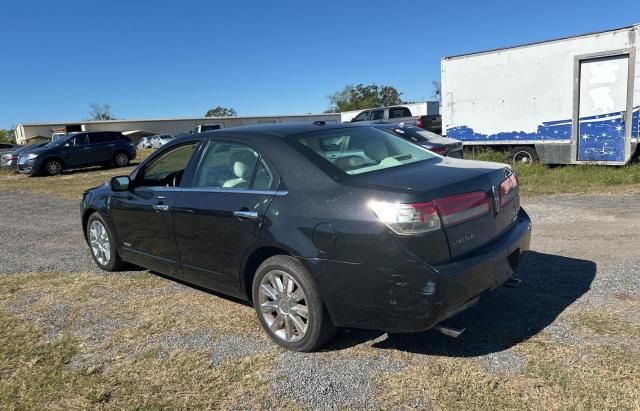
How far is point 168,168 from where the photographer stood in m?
5.00

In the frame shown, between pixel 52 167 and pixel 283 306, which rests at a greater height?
pixel 52 167

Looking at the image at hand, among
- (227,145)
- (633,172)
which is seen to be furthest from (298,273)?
Result: (633,172)

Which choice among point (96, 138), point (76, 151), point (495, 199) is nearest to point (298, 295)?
point (495, 199)

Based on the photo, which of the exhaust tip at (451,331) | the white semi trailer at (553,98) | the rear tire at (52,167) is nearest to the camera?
the exhaust tip at (451,331)

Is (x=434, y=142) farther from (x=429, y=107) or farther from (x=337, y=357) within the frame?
(x=429, y=107)

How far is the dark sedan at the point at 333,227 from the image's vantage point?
298 cm

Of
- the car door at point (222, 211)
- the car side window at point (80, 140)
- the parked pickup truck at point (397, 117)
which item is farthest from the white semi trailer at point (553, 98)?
the car side window at point (80, 140)

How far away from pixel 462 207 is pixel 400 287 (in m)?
0.63

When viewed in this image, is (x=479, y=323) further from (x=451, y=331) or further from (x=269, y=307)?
(x=269, y=307)

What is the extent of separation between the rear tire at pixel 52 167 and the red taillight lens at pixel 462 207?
1995cm

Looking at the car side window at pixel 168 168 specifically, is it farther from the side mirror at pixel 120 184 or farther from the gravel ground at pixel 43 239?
the gravel ground at pixel 43 239

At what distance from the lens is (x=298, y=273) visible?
3.32 metres

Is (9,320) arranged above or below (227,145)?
below

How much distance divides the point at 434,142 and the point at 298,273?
25.2ft
